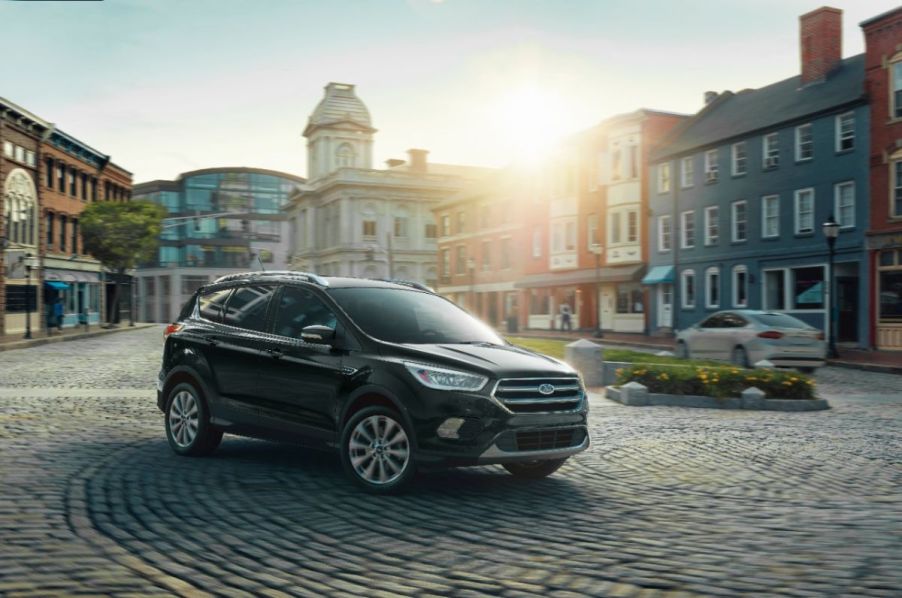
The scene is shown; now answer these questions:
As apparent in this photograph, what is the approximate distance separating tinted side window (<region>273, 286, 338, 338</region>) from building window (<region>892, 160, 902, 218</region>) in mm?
26823

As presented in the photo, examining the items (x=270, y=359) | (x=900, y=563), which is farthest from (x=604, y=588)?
(x=270, y=359)

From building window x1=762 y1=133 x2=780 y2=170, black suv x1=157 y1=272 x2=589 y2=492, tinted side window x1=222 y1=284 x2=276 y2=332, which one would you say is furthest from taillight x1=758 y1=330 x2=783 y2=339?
building window x1=762 y1=133 x2=780 y2=170

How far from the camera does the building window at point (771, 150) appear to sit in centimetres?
3594

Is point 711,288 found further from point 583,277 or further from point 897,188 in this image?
point 897,188

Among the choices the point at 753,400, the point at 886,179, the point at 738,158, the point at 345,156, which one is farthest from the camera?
the point at 345,156

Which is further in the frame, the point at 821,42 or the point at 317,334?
the point at 821,42

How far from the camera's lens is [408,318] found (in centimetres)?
793

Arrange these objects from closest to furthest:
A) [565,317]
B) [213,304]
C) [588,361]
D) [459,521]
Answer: [459,521]
[213,304]
[588,361]
[565,317]

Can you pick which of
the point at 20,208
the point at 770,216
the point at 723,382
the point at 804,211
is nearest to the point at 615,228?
the point at 770,216

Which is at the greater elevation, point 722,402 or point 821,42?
point 821,42

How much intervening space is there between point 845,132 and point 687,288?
1124 centimetres

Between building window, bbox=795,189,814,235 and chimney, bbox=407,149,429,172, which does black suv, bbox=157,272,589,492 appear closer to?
building window, bbox=795,189,814,235

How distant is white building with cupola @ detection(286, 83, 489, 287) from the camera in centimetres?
8881

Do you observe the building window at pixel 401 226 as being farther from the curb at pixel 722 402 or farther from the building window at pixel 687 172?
the curb at pixel 722 402
